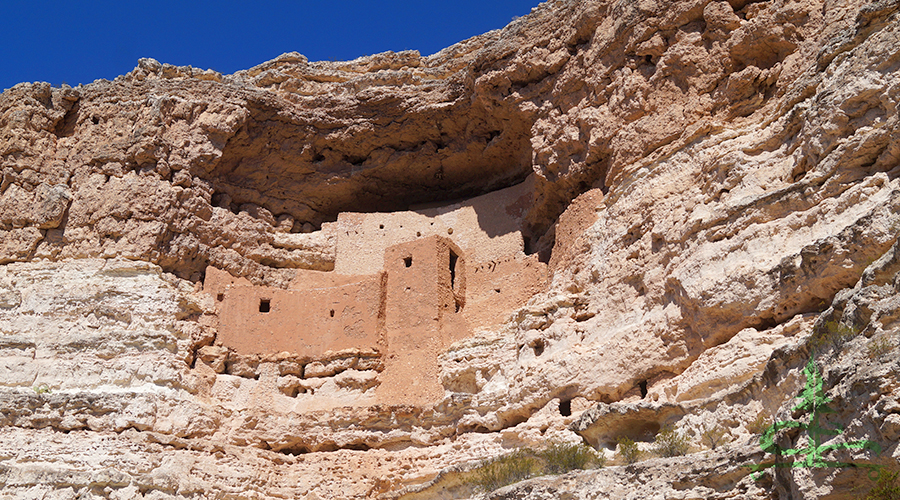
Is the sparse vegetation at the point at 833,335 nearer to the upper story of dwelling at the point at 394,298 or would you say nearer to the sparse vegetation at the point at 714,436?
the sparse vegetation at the point at 714,436

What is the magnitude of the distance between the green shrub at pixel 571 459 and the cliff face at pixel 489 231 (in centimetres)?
41

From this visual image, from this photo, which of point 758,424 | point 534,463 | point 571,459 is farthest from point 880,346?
point 534,463

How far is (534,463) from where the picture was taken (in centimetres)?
1355

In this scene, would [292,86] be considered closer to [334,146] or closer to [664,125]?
[334,146]

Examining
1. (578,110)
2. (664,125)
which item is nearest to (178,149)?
(578,110)

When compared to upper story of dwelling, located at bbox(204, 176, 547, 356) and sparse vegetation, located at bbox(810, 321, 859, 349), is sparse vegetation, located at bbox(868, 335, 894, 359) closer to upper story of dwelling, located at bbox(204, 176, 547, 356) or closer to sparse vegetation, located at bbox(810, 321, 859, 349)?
sparse vegetation, located at bbox(810, 321, 859, 349)

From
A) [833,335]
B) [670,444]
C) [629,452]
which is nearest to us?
[833,335]

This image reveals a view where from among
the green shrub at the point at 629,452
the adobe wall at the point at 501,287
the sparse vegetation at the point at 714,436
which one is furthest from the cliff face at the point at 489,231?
the green shrub at the point at 629,452

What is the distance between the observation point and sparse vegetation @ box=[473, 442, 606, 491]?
1281 cm

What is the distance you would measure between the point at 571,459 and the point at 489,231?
344 inches

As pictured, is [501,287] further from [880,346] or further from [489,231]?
[880,346]

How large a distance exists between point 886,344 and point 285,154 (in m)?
16.4

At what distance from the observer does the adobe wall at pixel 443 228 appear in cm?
2066

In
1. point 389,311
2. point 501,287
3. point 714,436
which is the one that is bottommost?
point 714,436
